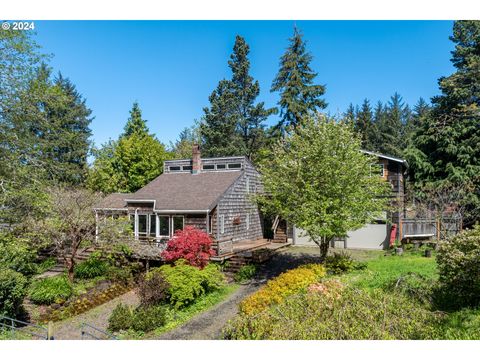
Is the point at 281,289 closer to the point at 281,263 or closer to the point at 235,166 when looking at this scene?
the point at 281,263

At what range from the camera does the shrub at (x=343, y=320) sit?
8.12 metres

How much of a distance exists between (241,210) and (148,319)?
11.3 m

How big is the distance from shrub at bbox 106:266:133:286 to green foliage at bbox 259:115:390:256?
8.47 meters

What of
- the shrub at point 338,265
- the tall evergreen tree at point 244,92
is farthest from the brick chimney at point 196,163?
the shrub at point 338,265

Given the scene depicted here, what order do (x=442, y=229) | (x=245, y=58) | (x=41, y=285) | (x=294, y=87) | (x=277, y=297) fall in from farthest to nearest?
(x=245, y=58) < (x=294, y=87) < (x=442, y=229) < (x=41, y=285) < (x=277, y=297)

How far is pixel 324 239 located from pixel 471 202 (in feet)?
43.7

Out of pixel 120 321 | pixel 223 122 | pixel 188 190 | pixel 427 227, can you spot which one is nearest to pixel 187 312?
pixel 120 321

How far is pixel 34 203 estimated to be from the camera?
43.0 feet

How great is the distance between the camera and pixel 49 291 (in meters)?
15.0

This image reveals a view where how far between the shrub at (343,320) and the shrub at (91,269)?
35.4 feet

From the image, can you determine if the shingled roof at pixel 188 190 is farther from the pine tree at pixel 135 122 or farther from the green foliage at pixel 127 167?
the pine tree at pixel 135 122

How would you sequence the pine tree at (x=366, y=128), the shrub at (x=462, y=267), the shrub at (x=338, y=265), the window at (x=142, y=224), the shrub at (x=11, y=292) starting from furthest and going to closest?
the pine tree at (x=366, y=128)
the window at (x=142, y=224)
the shrub at (x=338, y=265)
the shrub at (x=11, y=292)
the shrub at (x=462, y=267)
